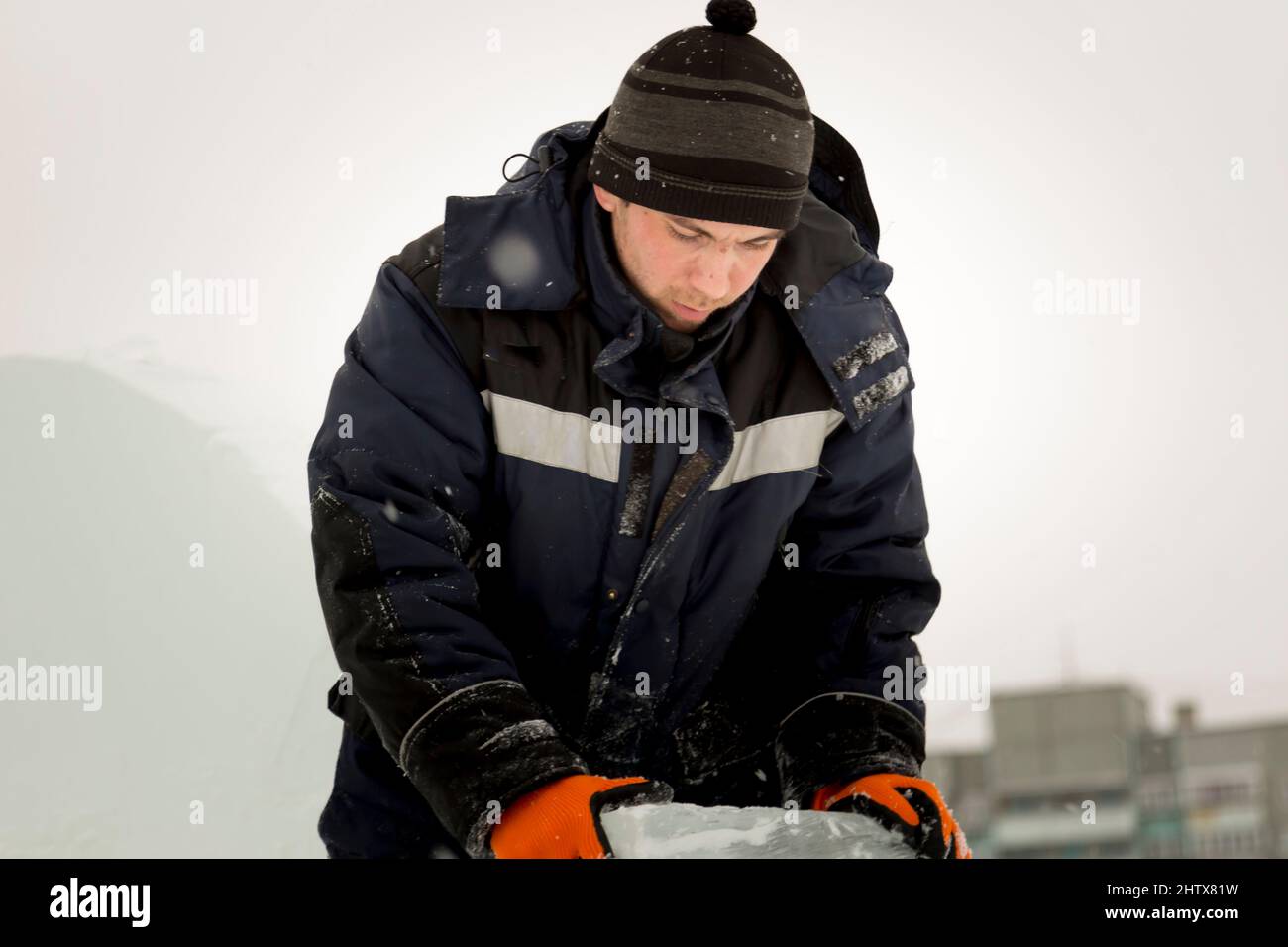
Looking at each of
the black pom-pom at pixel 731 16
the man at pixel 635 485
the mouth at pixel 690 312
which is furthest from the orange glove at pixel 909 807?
the black pom-pom at pixel 731 16

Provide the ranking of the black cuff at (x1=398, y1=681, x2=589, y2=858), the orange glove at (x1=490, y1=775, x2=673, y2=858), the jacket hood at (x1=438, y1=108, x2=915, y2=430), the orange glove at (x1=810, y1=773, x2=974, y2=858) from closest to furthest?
1. the orange glove at (x1=490, y1=775, x2=673, y2=858)
2. the black cuff at (x1=398, y1=681, x2=589, y2=858)
3. the orange glove at (x1=810, y1=773, x2=974, y2=858)
4. the jacket hood at (x1=438, y1=108, x2=915, y2=430)

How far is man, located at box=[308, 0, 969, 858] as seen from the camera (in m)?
1.68

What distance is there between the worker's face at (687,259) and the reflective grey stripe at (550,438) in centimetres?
18

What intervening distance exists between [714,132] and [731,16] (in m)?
0.18

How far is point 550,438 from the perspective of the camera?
5.93ft

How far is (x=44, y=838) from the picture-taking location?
3.65 m

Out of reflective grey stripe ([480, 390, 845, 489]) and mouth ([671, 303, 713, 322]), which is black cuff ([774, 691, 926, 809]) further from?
mouth ([671, 303, 713, 322])

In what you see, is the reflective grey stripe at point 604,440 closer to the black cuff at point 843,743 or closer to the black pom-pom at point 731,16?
the black cuff at point 843,743

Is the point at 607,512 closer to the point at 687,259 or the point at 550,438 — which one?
the point at 550,438

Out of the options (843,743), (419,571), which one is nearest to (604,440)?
(419,571)

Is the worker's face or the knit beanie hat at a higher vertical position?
the knit beanie hat

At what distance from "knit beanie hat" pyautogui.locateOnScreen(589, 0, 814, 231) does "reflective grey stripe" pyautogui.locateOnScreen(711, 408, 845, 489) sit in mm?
261

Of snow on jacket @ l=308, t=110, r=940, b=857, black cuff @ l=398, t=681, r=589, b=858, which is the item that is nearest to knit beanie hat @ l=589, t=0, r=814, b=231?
snow on jacket @ l=308, t=110, r=940, b=857
